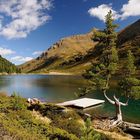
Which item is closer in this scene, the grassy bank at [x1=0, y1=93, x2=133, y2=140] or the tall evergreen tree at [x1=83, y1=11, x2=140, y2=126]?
the grassy bank at [x1=0, y1=93, x2=133, y2=140]

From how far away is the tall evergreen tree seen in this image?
3878 cm

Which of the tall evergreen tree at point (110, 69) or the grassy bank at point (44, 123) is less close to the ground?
the tall evergreen tree at point (110, 69)

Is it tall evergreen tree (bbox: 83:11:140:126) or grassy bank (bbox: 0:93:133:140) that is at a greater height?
tall evergreen tree (bbox: 83:11:140:126)

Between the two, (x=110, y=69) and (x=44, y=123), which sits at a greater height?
(x=110, y=69)

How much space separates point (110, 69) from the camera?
39.6m

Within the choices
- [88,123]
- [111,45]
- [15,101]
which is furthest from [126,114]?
[88,123]

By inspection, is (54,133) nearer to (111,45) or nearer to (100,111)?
(111,45)

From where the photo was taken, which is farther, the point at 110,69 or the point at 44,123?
the point at 110,69

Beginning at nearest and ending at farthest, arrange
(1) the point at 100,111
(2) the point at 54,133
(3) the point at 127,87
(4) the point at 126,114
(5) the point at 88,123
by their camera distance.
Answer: (5) the point at 88,123 → (2) the point at 54,133 → (3) the point at 127,87 → (4) the point at 126,114 → (1) the point at 100,111

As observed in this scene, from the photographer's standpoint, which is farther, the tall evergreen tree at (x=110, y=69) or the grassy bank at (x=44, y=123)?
the tall evergreen tree at (x=110, y=69)

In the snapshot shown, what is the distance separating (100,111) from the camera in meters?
55.2

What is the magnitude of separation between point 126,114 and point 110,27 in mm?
17982

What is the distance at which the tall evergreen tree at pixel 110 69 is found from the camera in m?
38.8

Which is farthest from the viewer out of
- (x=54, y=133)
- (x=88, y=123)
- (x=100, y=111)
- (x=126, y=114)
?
(x=100, y=111)
